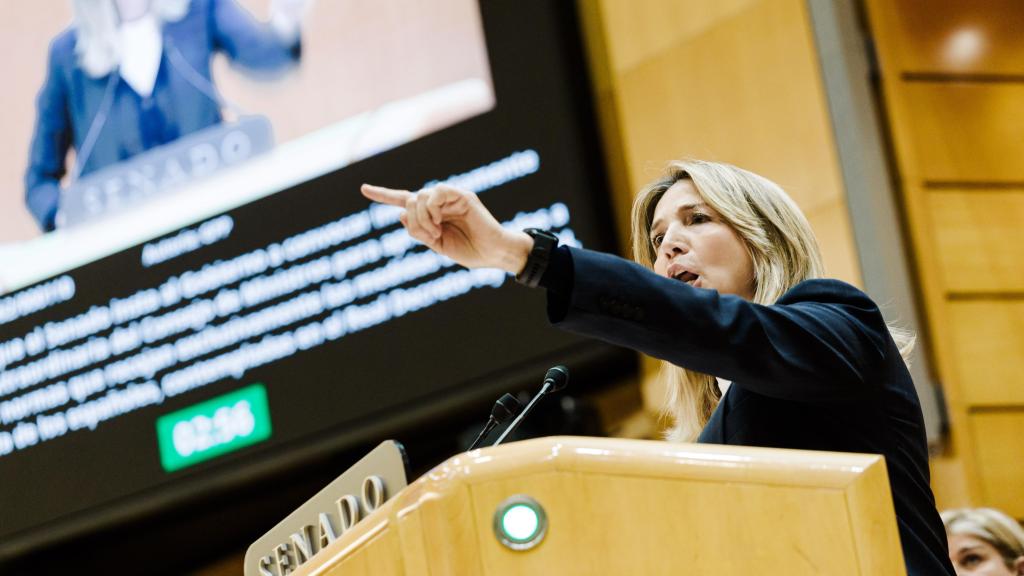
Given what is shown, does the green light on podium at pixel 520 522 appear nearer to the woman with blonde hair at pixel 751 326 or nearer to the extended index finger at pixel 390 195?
the woman with blonde hair at pixel 751 326

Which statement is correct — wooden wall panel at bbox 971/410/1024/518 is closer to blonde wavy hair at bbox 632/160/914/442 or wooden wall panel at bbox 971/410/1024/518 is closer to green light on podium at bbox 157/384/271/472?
blonde wavy hair at bbox 632/160/914/442

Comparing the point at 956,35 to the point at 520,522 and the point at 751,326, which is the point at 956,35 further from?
the point at 520,522

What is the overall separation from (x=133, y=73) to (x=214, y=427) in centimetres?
135

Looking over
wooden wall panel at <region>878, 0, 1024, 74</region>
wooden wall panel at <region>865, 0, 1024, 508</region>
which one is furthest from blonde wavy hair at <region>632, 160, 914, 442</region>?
wooden wall panel at <region>878, 0, 1024, 74</region>

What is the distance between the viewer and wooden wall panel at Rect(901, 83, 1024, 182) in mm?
3938

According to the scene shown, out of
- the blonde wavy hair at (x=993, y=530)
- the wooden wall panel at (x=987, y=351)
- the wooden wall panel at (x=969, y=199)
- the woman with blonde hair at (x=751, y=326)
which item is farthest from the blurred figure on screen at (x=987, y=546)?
the woman with blonde hair at (x=751, y=326)

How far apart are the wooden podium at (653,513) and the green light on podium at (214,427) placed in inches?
122

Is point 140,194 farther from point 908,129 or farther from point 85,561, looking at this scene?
point 908,129

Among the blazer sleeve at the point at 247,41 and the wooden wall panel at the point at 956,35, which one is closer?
the wooden wall panel at the point at 956,35

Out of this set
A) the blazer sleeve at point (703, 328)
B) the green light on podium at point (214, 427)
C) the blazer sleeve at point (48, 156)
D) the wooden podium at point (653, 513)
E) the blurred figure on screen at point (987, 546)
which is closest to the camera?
the wooden podium at point (653, 513)

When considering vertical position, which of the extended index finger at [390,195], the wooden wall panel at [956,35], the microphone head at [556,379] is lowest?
the microphone head at [556,379]

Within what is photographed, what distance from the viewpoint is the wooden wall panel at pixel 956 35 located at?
4.01 meters

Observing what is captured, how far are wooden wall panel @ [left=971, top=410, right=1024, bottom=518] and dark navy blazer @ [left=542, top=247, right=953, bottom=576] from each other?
2196mm

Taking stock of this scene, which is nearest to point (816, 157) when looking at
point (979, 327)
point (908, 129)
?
point (908, 129)
